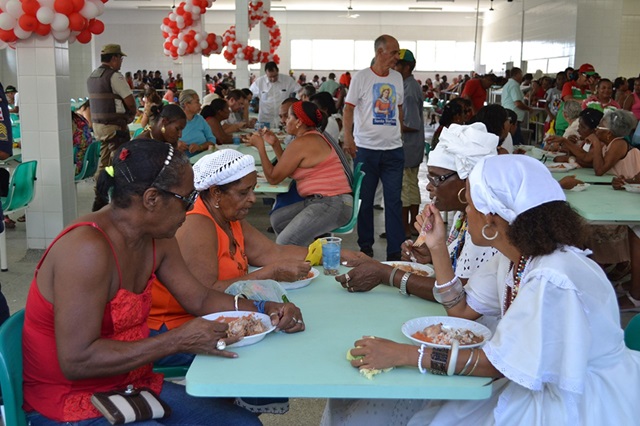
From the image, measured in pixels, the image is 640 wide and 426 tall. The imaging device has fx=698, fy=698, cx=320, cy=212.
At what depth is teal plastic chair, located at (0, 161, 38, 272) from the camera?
5117 millimetres

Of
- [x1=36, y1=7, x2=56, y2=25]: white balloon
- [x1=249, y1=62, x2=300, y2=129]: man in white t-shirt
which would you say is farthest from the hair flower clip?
[x1=249, y1=62, x2=300, y2=129]: man in white t-shirt

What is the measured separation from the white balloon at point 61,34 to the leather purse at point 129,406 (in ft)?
14.3

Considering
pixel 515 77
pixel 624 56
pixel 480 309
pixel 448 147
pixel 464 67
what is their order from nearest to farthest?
pixel 480 309 < pixel 448 147 < pixel 515 77 < pixel 624 56 < pixel 464 67

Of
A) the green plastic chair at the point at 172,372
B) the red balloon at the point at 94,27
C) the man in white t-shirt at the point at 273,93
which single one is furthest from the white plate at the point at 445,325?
the man in white t-shirt at the point at 273,93

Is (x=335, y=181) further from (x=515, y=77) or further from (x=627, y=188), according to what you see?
(x=515, y=77)

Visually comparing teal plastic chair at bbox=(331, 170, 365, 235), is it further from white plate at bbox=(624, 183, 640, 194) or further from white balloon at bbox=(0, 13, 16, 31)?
white balloon at bbox=(0, 13, 16, 31)

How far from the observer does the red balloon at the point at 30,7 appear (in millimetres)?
5371

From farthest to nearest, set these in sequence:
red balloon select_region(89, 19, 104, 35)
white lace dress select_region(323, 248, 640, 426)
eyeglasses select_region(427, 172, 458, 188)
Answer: red balloon select_region(89, 19, 104, 35) < eyeglasses select_region(427, 172, 458, 188) < white lace dress select_region(323, 248, 640, 426)

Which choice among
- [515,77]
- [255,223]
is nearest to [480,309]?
[255,223]

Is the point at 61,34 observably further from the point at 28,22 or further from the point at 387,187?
the point at 387,187

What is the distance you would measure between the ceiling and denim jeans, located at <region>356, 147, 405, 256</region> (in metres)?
16.6

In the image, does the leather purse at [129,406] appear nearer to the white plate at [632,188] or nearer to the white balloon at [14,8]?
the white plate at [632,188]

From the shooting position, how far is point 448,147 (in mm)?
2596

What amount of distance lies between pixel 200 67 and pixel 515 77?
5023 millimetres
